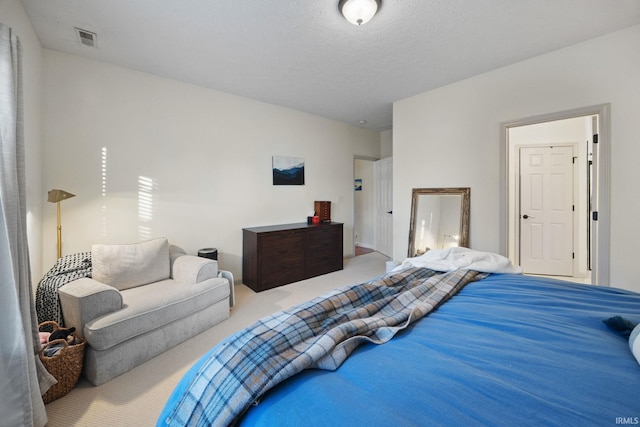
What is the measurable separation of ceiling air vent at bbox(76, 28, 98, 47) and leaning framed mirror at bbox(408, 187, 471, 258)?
3.89m

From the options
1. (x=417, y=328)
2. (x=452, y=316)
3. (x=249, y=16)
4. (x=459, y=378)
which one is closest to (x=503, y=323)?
(x=452, y=316)

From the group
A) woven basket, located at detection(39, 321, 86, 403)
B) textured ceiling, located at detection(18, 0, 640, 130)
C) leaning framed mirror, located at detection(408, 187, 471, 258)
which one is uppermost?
textured ceiling, located at detection(18, 0, 640, 130)

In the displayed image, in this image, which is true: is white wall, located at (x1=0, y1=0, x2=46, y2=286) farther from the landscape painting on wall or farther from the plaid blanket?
the landscape painting on wall

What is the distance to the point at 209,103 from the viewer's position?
3.41m

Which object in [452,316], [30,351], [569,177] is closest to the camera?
[452,316]

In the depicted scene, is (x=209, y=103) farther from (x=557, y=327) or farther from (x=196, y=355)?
(x=557, y=327)

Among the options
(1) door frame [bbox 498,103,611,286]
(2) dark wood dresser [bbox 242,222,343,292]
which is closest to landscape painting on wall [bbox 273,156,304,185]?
(2) dark wood dresser [bbox 242,222,343,292]

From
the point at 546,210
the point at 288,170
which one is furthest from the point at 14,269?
the point at 546,210

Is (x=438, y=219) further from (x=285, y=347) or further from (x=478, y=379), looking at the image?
(x=285, y=347)

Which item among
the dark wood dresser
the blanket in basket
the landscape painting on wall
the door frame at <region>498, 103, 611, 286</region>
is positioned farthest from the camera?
the landscape painting on wall

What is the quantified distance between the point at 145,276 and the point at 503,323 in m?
2.78

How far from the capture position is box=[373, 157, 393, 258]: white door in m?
5.22

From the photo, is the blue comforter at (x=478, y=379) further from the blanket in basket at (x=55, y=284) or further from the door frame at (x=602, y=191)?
the blanket in basket at (x=55, y=284)

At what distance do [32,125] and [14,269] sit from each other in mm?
1618
